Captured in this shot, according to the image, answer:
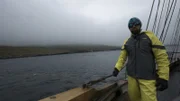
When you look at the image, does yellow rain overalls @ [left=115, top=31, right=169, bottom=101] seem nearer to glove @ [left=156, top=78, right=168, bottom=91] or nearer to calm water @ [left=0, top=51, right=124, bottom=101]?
glove @ [left=156, top=78, right=168, bottom=91]

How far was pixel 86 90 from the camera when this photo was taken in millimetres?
5062

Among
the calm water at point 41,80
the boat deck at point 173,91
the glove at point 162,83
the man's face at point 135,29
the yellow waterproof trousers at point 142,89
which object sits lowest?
the calm water at point 41,80

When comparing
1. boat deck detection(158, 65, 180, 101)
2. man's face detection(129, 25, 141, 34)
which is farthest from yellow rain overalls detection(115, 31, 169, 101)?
boat deck detection(158, 65, 180, 101)

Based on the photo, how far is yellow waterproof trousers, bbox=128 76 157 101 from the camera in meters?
3.85

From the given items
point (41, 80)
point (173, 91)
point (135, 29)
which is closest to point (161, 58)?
point (135, 29)

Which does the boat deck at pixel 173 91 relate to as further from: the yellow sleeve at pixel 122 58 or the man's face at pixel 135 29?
the man's face at pixel 135 29

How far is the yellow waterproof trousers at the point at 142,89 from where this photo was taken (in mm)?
3850

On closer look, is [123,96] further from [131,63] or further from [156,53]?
[156,53]

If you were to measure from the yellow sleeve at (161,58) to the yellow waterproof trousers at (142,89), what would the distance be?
34 cm

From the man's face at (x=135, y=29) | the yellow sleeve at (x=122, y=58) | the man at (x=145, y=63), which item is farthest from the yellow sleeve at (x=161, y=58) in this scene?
the yellow sleeve at (x=122, y=58)

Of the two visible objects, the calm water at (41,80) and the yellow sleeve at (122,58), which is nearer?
the yellow sleeve at (122,58)

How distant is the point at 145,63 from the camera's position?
3900mm

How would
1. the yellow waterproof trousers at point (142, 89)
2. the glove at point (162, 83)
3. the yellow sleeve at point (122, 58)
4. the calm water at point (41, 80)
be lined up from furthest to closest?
the calm water at point (41, 80)
the yellow sleeve at point (122, 58)
the yellow waterproof trousers at point (142, 89)
the glove at point (162, 83)

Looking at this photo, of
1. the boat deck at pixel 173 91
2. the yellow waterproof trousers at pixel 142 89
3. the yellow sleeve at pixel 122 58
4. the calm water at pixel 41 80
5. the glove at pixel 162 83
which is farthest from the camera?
the calm water at pixel 41 80
